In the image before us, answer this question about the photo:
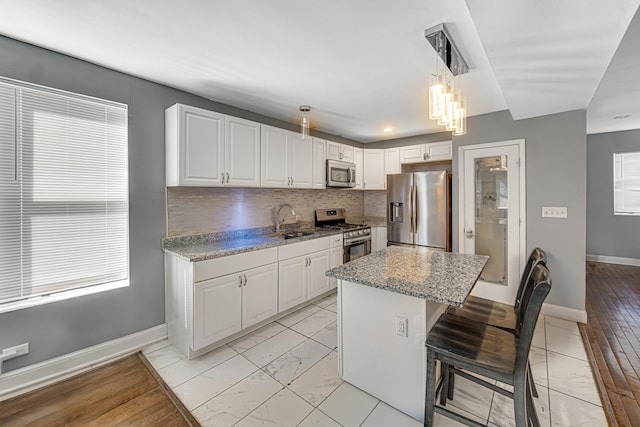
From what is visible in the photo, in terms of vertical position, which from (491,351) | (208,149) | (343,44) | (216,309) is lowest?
(216,309)

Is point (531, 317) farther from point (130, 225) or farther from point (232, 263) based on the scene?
point (130, 225)

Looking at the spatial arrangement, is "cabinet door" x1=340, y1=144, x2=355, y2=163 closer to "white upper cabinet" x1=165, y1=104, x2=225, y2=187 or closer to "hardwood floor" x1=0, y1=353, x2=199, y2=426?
"white upper cabinet" x1=165, y1=104, x2=225, y2=187

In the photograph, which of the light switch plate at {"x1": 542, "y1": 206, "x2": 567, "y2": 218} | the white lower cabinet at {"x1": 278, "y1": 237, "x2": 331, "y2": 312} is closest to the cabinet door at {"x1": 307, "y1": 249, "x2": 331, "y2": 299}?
the white lower cabinet at {"x1": 278, "y1": 237, "x2": 331, "y2": 312}

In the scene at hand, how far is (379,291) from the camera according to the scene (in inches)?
68.3

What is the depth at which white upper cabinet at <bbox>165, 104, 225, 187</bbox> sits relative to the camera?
2.39 m

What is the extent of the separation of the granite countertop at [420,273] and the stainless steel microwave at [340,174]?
1.80 meters

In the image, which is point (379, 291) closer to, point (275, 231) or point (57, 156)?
point (275, 231)

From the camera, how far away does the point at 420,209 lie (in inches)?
150

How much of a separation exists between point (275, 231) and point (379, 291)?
2095 mm

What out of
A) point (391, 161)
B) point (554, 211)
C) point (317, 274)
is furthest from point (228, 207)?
point (554, 211)

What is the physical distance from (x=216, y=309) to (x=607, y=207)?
23.1 ft

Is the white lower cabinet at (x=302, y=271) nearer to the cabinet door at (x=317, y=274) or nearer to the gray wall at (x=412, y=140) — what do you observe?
the cabinet door at (x=317, y=274)

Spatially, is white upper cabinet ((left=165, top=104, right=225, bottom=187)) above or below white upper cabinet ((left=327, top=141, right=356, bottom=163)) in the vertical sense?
below

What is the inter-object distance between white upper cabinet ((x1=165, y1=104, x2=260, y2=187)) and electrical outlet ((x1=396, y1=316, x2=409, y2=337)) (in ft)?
6.63
